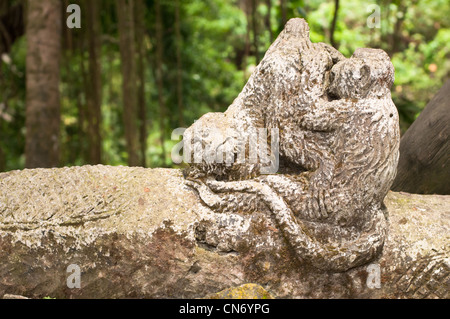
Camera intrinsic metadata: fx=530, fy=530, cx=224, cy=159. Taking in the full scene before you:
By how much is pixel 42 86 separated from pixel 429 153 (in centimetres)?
307

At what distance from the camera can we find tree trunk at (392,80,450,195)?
3.29 m

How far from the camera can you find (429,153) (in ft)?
10.9

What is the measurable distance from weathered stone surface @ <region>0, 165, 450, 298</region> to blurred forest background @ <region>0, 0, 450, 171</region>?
2079 millimetres

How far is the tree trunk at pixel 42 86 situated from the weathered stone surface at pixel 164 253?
1.94 meters

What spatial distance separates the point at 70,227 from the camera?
246 centimetres

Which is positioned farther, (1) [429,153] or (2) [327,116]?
(1) [429,153]

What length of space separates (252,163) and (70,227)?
2.96 ft

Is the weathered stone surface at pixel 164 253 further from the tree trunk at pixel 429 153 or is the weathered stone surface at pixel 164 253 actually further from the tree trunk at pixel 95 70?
the tree trunk at pixel 95 70

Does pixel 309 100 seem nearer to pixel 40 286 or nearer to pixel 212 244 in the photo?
pixel 212 244
